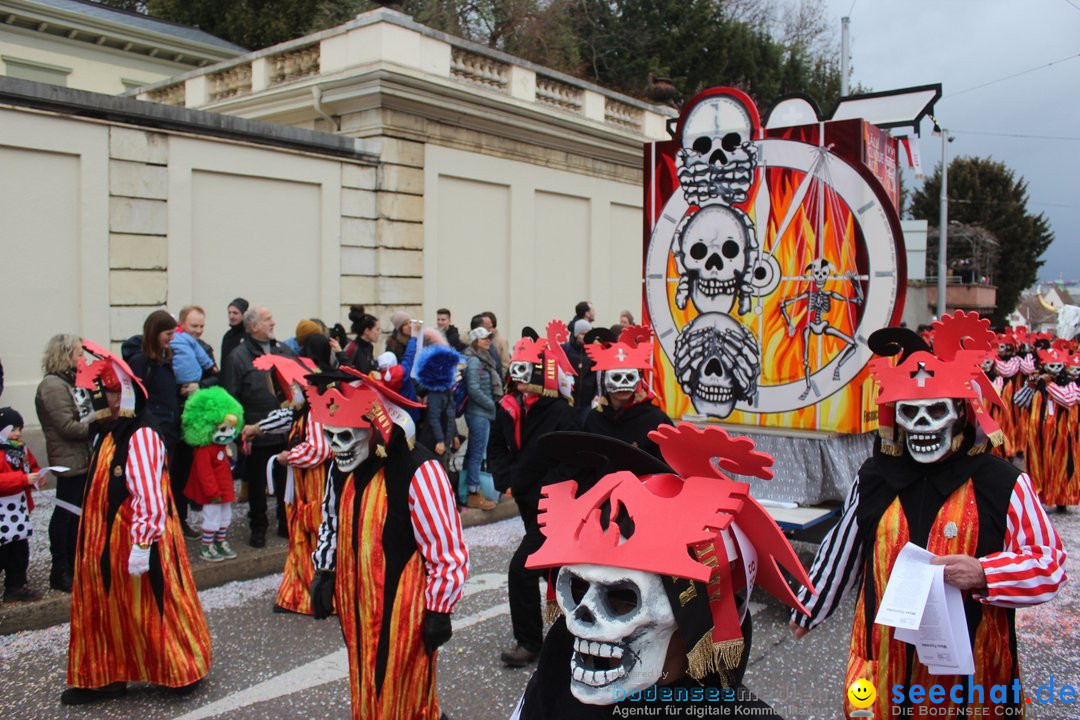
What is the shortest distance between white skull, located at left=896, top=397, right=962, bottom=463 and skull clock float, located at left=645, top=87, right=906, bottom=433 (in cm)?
338

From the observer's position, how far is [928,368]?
3.44 metres

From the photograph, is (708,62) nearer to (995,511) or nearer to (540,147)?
(540,147)

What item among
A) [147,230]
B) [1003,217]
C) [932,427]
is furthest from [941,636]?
[1003,217]

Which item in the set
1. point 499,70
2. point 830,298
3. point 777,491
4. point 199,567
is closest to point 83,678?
point 199,567

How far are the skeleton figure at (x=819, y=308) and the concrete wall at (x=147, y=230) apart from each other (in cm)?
760

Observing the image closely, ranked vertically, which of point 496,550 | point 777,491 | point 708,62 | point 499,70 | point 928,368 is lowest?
point 496,550

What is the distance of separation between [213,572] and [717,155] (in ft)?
16.9

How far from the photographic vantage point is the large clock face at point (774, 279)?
6750 millimetres

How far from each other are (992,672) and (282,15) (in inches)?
1030

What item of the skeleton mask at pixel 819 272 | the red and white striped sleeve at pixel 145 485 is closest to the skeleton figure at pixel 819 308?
the skeleton mask at pixel 819 272

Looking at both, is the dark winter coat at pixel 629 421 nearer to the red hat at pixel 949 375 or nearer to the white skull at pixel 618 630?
the red hat at pixel 949 375

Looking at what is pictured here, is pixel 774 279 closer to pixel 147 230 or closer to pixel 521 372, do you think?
pixel 521 372

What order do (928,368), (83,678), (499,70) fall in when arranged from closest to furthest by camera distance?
(928,368), (83,678), (499,70)

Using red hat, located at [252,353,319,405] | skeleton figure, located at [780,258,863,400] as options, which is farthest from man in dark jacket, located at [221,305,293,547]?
skeleton figure, located at [780,258,863,400]
